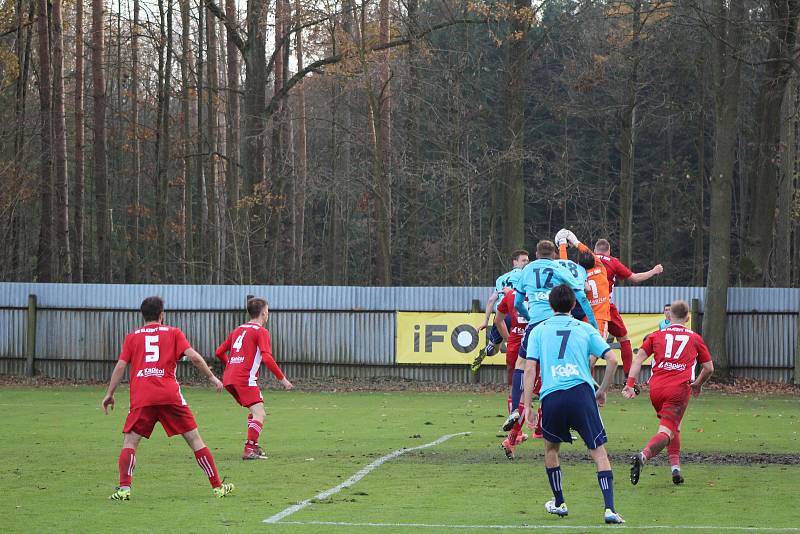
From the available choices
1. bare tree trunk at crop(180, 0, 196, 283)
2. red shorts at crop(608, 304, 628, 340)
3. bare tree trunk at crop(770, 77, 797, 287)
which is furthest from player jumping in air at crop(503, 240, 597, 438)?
bare tree trunk at crop(180, 0, 196, 283)

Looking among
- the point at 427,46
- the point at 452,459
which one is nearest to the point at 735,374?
the point at 427,46

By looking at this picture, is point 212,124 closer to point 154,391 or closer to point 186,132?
point 186,132

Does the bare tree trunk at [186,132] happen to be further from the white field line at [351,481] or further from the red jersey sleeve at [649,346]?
the red jersey sleeve at [649,346]

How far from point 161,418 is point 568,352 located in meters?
3.91

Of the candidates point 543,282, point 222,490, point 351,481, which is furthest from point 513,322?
point 222,490

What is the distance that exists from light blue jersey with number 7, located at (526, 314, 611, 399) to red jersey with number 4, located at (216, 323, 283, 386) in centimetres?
528

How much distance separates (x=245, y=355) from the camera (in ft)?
44.1

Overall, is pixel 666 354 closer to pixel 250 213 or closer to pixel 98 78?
pixel 250 213

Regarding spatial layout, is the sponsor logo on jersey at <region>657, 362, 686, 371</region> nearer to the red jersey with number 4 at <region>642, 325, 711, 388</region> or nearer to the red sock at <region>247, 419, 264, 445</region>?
the red jersey with number 4 at <region>642, 325, 711, 388</region>

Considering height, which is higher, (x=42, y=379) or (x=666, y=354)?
(x=666, y=354)

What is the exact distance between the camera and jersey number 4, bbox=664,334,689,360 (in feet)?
36.7

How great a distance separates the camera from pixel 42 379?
29.4m

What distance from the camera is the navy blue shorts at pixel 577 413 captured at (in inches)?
341

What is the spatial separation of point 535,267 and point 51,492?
5.81 metres
